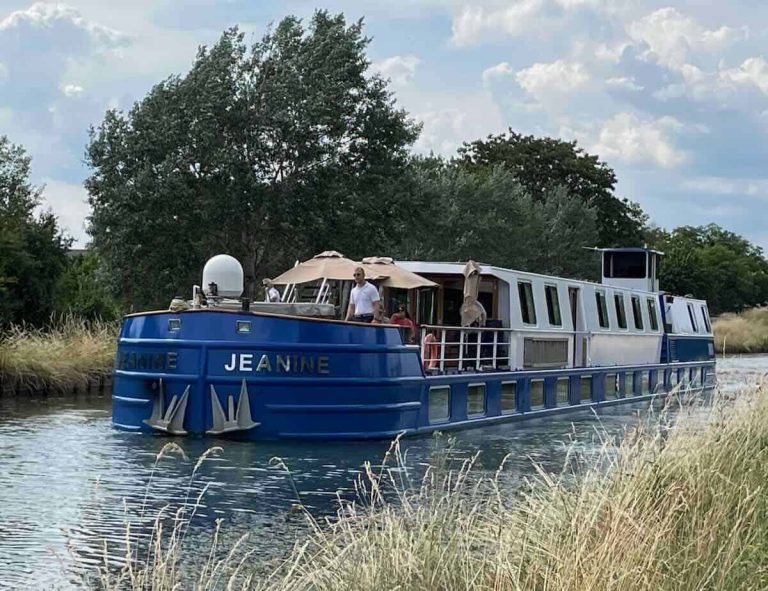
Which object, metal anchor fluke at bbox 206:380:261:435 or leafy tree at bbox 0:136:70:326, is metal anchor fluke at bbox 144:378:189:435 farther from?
leafy tree at bbox 0:136:70:326

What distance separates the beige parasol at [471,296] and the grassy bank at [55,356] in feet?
29.4

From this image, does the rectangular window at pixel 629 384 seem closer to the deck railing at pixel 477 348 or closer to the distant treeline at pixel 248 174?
the deck railing at pixel 477 348

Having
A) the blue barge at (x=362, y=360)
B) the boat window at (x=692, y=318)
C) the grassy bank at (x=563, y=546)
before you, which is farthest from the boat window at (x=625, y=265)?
the grassy bank at (x=563, y=546)

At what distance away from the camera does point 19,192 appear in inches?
1822

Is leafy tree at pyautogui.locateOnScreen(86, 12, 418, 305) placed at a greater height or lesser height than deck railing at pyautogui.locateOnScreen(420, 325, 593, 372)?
greater

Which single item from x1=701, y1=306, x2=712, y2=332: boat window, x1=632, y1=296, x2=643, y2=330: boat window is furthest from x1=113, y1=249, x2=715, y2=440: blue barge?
x1=701, y1=306, x2=712, y2=332: boat window

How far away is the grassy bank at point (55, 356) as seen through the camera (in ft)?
80.8

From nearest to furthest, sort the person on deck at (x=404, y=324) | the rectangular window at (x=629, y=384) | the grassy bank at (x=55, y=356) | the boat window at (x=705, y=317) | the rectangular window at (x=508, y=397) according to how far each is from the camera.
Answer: the person on deck at (x=404, y=324) < the rectangular window at (x=508, y=397) < the grassy bank at (x=55, y=356) < the rectangular window at (x=629, y=384) < the boat window at (x=705, y=317)

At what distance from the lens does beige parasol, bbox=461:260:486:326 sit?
2064cm

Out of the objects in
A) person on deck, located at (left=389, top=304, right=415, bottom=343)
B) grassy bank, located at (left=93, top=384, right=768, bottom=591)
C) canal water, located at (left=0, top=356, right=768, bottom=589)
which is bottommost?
canal water, located at (left=0, top=356, right=768, bottom=589)

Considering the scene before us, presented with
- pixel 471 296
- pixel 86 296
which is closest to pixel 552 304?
pixel 471 296

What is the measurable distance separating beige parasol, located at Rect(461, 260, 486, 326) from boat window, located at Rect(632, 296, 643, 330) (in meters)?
9.58

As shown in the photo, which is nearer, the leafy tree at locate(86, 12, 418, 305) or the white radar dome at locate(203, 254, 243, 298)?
the white radar dome at locate(203, 254, 243, 298)

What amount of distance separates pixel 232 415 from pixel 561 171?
2066 inches
